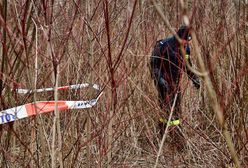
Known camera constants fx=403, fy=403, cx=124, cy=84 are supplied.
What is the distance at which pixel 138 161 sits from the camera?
3.79 m

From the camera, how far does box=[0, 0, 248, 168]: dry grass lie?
6.80 ft

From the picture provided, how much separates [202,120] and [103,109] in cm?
157

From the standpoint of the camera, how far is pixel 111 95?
7.04 feet

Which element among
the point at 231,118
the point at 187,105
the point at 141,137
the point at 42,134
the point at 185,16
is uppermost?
the point at 185,16

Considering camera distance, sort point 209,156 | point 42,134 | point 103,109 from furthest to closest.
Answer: point 209,156, point 103,109, point 42,134

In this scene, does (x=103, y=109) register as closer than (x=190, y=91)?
Yes

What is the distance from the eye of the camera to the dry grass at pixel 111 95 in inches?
81.6

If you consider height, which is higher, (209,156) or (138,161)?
(209,156)

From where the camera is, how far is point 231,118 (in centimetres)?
276

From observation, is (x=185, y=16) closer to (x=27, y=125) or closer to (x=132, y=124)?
(x=27, y=125)

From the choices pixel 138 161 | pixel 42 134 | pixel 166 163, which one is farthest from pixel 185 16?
pixel 138 161

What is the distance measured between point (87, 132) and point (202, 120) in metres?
1.95

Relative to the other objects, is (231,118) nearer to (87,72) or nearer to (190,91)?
(87,72)

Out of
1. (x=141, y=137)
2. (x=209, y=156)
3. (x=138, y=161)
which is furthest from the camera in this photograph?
(x=141, y=137)
